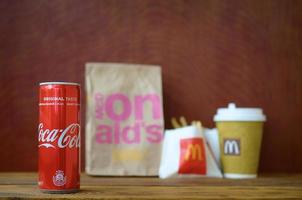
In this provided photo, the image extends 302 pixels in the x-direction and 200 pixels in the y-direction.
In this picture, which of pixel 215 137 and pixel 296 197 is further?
pixel 215 137

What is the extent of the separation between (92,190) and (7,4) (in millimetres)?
906

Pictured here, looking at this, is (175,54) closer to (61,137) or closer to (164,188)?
(164,188)

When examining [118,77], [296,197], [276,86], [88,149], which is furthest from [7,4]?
[296,197]

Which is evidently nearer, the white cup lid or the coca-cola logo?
the coca-cola logo

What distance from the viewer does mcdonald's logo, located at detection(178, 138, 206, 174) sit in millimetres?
1589

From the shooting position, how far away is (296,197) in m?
1.12

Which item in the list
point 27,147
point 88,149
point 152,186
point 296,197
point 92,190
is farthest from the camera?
point 27,147

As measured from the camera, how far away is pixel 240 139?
62.9 inches

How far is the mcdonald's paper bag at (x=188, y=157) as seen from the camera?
1591 millimetres

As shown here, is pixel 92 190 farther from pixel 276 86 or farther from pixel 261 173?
pixel 276 86

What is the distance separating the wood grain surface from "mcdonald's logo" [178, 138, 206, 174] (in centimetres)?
24

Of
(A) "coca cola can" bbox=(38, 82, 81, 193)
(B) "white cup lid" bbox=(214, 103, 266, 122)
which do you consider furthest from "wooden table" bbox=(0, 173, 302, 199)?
(B) "white cup lid" bbox=(214, 103, 266, 122)

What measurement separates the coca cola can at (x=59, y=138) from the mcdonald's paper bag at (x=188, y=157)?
503 mm

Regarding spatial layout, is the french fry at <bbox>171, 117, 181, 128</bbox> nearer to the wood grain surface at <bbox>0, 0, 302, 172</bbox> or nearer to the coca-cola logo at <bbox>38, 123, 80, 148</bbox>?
the wood grain surface at <bbox>0, 0, 302, 172</bbox>
